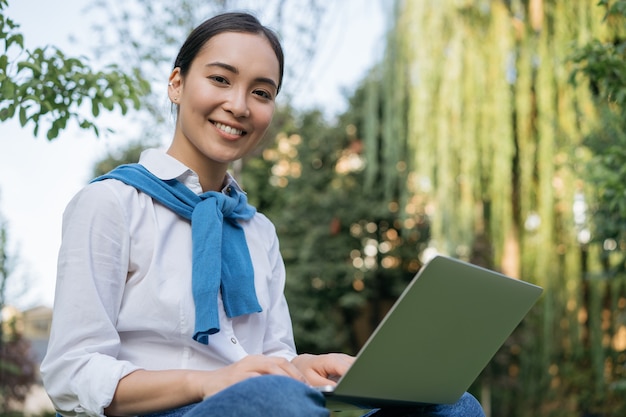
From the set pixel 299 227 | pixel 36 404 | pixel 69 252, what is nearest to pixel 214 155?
pixel 69 252

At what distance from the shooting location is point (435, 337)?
3.97 feet

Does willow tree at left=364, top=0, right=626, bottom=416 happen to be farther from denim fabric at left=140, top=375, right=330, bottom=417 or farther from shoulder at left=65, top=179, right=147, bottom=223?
denim fabric at left=140, top=375, right=330, bottom=417

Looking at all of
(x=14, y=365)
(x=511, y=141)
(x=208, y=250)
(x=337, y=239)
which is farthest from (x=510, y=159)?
(x=208, y=250)

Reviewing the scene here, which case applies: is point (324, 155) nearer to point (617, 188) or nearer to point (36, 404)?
point (36, 404)

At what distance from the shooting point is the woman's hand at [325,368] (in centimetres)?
139

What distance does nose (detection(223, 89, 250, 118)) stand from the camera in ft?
4.93

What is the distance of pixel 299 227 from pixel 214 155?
835 cm

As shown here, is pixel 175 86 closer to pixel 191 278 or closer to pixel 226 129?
pixel 226 129

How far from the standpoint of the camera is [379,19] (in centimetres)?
792

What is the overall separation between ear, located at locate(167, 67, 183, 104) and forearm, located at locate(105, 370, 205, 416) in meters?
0.61

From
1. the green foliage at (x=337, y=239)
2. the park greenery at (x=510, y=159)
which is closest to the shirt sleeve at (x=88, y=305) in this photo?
the park greenery at (x=510, y=159)

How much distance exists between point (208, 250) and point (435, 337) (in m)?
0.42

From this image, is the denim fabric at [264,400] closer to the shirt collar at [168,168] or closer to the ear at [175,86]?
the shirt collar at [168,168]

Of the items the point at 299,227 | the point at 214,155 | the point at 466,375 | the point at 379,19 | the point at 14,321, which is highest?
the point at 379,19
